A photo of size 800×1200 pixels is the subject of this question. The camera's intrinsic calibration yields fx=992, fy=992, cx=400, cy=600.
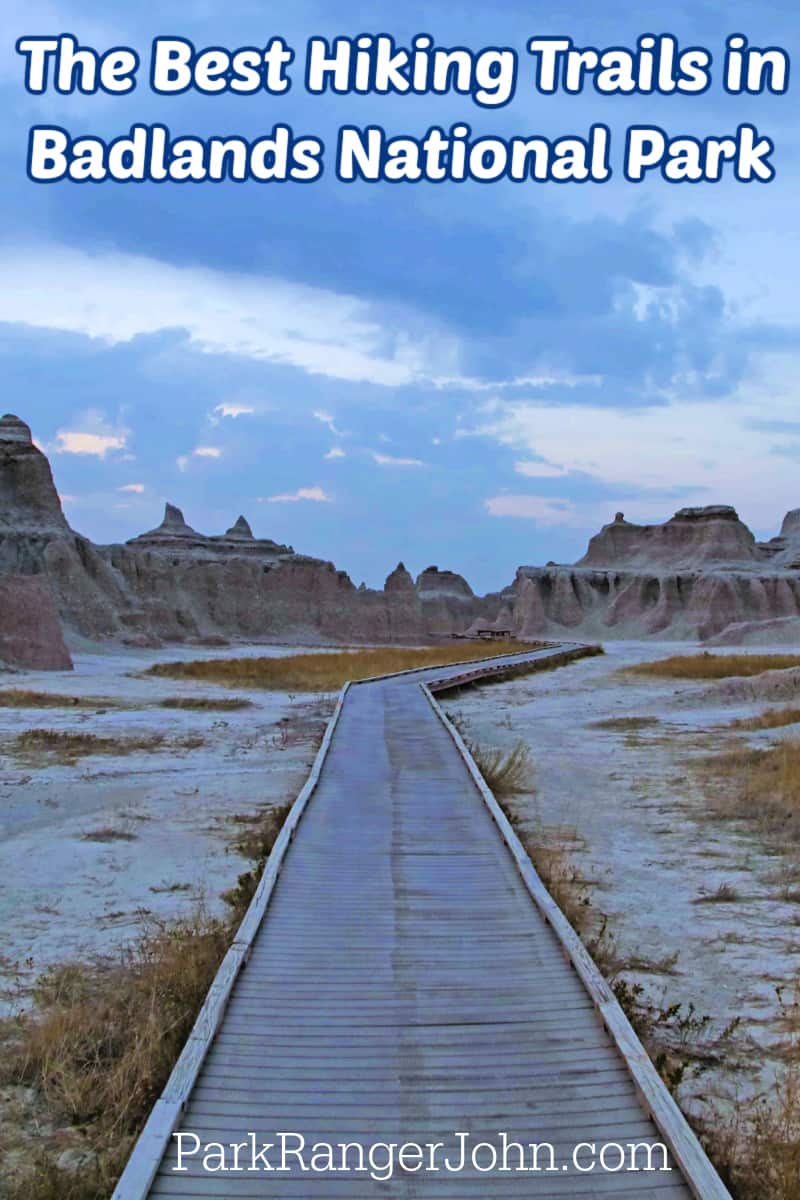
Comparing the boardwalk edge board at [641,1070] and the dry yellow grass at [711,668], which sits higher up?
the dry yellow grass at [711,668]

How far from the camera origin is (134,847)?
8.69 meters

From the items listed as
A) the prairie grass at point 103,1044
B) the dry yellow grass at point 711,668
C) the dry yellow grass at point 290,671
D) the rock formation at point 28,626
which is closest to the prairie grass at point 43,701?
the dry yellow grass at point 290,671

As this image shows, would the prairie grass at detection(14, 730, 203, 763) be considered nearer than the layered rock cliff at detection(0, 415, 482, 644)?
Yes

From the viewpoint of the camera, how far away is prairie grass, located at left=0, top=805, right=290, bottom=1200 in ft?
11.9

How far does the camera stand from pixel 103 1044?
15.3ft

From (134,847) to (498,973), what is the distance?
461 centimetres

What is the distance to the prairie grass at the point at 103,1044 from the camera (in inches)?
143

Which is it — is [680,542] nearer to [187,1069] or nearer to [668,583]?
[668,583]

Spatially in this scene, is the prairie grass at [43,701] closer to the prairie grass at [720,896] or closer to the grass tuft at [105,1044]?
the grass tuft at [105,1044]

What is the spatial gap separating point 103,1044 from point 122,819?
Answer: 208 inches

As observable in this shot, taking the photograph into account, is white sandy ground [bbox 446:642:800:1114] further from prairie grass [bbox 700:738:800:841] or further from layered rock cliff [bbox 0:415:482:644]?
layered rock cliff [bbox 0:415:482:644]

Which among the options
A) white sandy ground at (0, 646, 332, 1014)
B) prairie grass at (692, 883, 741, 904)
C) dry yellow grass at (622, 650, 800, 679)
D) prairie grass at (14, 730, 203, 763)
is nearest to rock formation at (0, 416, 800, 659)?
dry yellow grass at (622, 650, 800, 679)

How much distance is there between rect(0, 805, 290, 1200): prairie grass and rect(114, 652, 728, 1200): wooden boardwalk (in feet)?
0.92

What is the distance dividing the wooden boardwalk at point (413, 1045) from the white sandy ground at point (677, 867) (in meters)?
0.72
